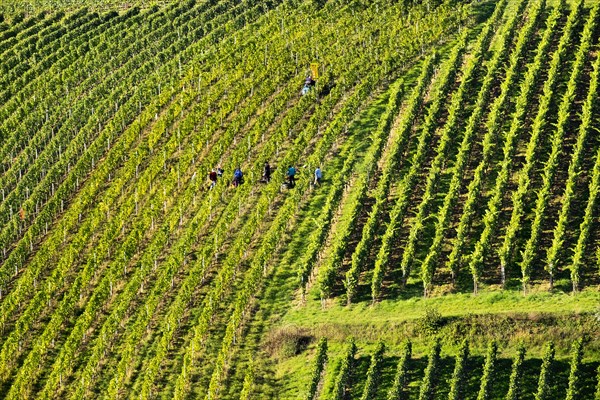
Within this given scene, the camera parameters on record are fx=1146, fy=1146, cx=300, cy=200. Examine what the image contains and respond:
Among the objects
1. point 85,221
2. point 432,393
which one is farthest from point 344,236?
point 85,221

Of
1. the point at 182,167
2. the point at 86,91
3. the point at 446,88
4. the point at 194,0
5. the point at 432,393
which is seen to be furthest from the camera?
the point at 194,0

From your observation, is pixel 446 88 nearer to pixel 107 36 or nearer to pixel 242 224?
pixel 242 224

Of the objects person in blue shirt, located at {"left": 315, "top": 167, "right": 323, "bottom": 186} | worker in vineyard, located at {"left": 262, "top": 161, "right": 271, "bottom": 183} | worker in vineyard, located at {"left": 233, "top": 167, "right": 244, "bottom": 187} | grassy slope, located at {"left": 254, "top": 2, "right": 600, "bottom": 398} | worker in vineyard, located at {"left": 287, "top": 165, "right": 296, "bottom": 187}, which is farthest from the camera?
worker in vineyard, located at {"left": 262, "top": 161, "right": 271, "bottom": 183}

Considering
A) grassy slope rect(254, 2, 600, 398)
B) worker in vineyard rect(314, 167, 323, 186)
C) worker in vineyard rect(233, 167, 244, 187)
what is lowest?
grassy slope rect(254, 2, 600, 398)

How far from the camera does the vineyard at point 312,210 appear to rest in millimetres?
53281

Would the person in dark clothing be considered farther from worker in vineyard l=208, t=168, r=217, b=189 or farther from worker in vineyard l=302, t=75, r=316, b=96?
worker in vineyard l=302, t=75, r=316, b=96

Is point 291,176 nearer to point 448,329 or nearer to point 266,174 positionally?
point 266,174

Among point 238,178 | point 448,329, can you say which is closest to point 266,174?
point 238,178

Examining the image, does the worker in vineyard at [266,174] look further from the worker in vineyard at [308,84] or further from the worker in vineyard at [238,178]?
the worker in vineyard at [308,84]

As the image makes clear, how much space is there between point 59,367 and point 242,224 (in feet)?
45.0

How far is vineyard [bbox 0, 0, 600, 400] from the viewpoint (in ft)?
175

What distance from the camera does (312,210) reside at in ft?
209

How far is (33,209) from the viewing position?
6675cm

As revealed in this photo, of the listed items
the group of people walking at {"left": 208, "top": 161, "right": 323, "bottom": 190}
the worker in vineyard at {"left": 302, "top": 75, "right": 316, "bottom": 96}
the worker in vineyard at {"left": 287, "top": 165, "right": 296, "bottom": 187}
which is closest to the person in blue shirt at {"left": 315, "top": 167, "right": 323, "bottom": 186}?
the group of people walking at {"left": 208, "top": 161, "right": 323, "bottom": 190}
